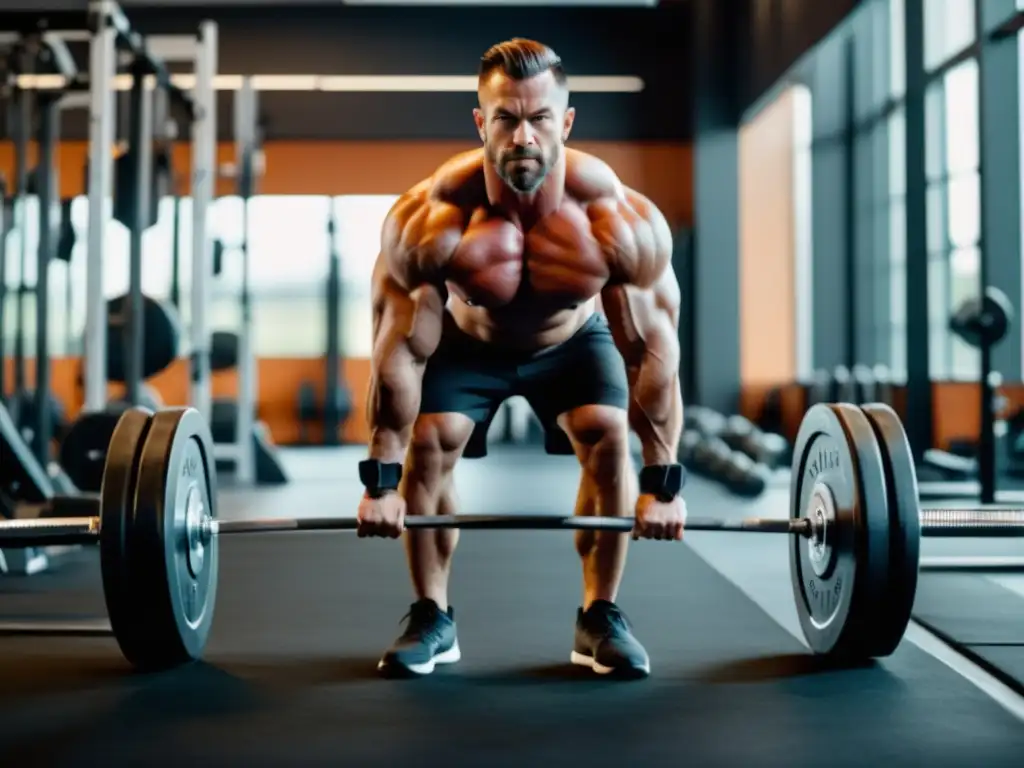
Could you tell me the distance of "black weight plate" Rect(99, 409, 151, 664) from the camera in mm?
1918

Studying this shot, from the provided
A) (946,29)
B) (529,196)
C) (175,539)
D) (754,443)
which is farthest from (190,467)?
(946,29)

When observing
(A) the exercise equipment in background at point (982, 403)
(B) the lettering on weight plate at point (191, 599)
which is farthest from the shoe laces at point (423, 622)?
(A) the exercise equipment in background at point (982, 403)

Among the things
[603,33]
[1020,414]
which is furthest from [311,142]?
[1020,414]

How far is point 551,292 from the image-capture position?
77.6 inches

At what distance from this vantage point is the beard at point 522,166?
1.80 meters

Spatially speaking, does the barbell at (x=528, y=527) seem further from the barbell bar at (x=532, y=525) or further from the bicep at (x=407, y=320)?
the bicep at (x=407, y=320)

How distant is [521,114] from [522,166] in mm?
80

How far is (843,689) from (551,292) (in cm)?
81

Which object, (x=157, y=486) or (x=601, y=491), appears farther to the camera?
(x=601, y=491)

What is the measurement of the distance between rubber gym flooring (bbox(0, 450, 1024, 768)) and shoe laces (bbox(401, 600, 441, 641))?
7 centimetres

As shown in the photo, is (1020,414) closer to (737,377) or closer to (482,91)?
(737,377)

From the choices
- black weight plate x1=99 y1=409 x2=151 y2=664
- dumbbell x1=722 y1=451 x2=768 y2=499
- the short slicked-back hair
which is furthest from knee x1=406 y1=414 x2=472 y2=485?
dumbbell x1=722 y1=451 x2=768 y2=499

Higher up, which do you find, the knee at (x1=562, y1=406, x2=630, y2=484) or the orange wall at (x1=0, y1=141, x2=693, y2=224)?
the orange wall at (x1=0, y1=141, x2=693, y2=224)

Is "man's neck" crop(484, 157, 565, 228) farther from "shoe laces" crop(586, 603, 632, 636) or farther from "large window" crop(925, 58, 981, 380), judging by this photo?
"large window" crop(925, 58, 981, 380)
